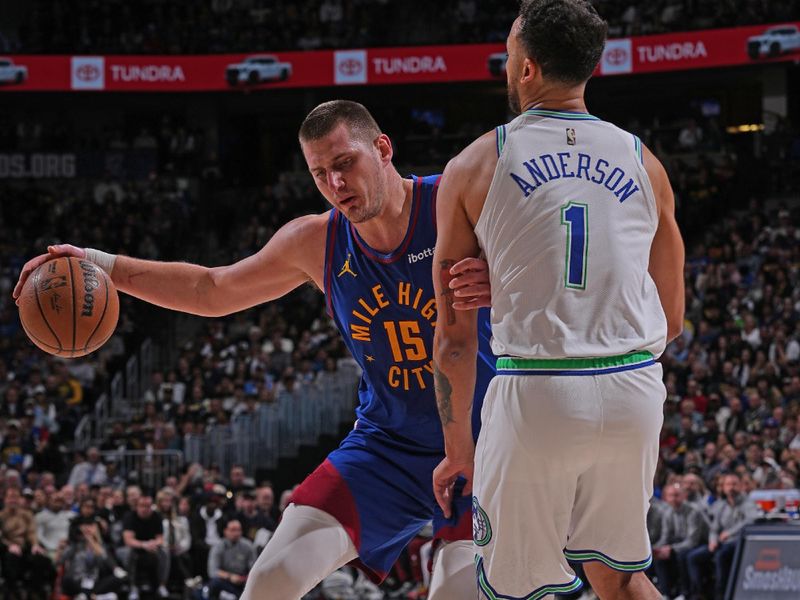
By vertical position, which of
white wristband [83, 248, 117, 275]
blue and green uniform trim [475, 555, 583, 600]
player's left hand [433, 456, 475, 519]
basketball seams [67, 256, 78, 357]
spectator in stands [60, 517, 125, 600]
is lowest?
spectator in stands [60, 517, 125, 600]

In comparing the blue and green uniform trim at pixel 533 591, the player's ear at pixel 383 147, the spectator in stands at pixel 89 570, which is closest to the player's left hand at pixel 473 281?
the blue and green uniform trim at pixel 533 591

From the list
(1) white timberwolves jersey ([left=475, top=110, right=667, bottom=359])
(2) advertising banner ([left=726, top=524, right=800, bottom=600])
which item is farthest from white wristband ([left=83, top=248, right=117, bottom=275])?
(2) advertising banner ([left=726, top=524, right=800, bottom=600])

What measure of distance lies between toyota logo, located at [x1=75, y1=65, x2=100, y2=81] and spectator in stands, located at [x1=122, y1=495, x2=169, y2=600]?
14.3 m

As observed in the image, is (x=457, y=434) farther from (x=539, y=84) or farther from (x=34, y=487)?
(x=34, y=487)

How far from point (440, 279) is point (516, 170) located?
0.43 meters

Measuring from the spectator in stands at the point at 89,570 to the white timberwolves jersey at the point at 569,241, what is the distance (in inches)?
426

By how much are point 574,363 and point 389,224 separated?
4.56ft

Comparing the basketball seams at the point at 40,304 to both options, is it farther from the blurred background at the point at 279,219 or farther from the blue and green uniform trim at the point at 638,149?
the blurred background at the point at 279,219

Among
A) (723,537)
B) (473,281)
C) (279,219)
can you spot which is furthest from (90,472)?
(473,281)

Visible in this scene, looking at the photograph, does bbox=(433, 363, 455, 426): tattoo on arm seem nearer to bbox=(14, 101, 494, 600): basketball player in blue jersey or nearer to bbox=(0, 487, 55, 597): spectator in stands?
bbox=(14, 101, 494, 600): basketball player in blue jersey

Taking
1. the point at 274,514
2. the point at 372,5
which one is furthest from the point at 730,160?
the point at 274,514

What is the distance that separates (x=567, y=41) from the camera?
3.35 m

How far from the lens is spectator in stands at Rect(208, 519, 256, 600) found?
13164 mm

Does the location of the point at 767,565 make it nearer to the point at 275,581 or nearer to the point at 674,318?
the point at 275,581
